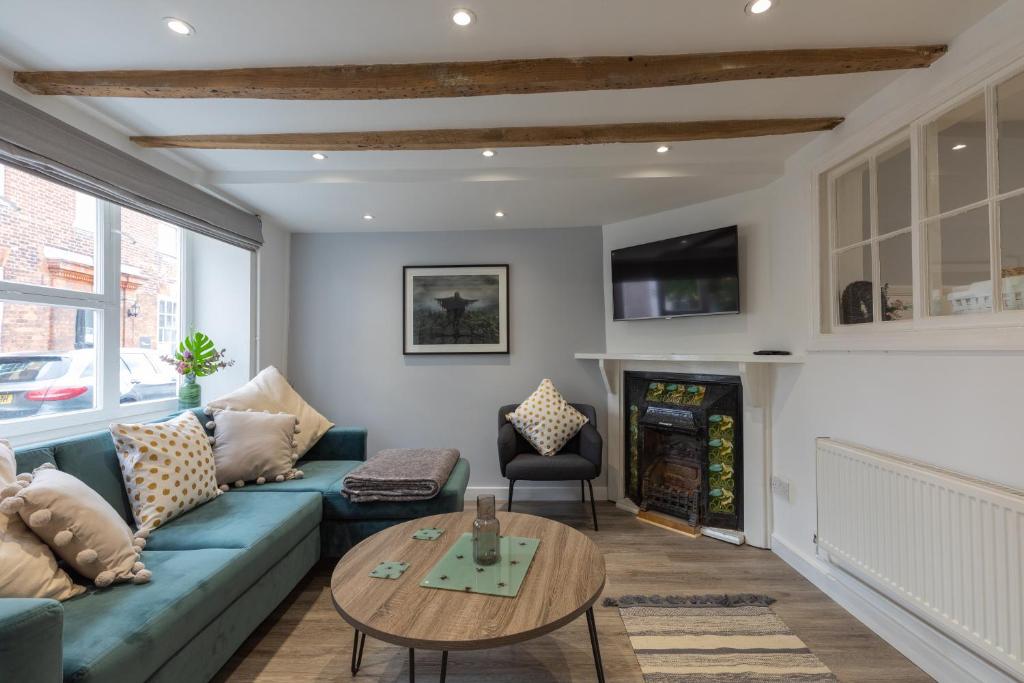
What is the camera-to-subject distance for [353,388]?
3.66 m

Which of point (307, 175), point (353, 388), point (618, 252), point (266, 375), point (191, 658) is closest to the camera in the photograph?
point (191, 658)

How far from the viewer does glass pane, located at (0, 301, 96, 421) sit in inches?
79.6

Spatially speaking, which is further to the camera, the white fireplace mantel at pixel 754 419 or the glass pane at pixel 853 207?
the white fireplace mantel at pixel 754 419

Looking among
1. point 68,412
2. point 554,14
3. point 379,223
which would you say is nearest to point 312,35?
point 554,14

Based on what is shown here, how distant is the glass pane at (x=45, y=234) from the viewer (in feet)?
6.59

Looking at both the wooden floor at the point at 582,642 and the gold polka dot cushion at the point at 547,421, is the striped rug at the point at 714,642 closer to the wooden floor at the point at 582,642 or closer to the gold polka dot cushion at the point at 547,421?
the wooden floor at the point at 582,642

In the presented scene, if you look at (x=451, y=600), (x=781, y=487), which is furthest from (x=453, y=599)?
(x=781, y=487)

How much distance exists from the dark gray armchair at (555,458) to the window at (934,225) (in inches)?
62.8

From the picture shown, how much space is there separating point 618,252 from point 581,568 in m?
2.48

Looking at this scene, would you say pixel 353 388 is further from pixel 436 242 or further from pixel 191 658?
pixel 191 658

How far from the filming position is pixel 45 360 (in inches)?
85.7

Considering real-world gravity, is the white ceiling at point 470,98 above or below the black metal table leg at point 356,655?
above

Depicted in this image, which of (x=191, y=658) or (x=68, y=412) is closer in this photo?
(x=191, y=658)

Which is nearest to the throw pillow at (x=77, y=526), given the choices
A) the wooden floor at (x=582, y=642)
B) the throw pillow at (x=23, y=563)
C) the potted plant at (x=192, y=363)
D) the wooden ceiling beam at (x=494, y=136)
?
the throw pillow at (x=23, y=563)
